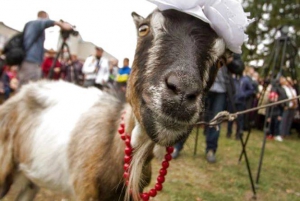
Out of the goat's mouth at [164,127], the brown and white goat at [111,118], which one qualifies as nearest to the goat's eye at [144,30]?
the brown and white goat at [111,118]

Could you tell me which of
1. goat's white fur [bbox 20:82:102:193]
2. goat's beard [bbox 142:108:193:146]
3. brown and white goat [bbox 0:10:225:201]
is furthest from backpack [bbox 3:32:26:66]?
goat's beard [bbox 142:108:193:146]

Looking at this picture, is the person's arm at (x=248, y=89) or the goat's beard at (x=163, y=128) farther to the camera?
the person's arm at (x=248, y=89)

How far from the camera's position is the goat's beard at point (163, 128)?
1925mm

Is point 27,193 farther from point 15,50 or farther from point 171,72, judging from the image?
point 171,72

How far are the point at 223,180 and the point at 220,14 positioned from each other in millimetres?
3664

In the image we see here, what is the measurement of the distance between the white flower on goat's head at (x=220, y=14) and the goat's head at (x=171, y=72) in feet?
0.20

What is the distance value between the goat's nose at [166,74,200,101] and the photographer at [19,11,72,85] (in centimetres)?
327

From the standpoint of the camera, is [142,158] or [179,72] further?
[142,158]

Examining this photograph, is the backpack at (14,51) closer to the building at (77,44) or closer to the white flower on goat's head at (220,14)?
the white flower on goat's head at (220,14)

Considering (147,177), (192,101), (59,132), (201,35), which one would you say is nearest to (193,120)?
(192,101)

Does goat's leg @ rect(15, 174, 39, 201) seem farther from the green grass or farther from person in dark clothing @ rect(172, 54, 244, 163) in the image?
person in dark clothing @ rect(172, 54, 244, 163)

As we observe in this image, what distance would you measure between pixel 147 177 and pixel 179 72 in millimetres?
1190

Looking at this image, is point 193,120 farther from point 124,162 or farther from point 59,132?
point 59,132

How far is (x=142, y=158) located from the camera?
2.46 m
